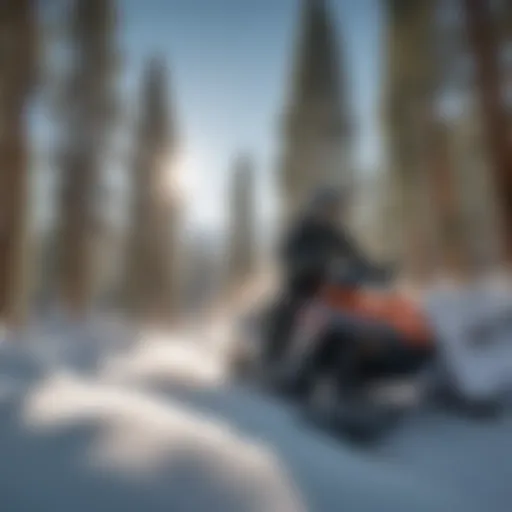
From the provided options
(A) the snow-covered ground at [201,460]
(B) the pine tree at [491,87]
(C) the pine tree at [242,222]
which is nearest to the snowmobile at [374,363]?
(A) the snow-covered ground at [201,460]

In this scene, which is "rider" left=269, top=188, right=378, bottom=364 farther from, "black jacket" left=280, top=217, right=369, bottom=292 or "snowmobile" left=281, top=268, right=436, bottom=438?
"snowmobile" left=281, top=268, right=436, bottom=438

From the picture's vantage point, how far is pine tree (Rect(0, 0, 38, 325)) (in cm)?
817

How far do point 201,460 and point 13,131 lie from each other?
7.79 metres

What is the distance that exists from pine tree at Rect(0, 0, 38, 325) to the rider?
498 cm

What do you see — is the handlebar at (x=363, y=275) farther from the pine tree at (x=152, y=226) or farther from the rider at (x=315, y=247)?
the pine tree at (x=152, y=226)

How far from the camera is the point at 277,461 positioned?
2.06 metres

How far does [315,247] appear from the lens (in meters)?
4.80

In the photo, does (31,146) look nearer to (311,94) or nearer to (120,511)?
(120,511)

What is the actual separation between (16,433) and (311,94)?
23.7 meters

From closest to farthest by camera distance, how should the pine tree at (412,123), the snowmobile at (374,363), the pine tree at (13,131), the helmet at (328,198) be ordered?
the snowmobile at (374,363)
the helmet at (328,198)
the pine tree at (13,131)
the pine tree at (412,123)

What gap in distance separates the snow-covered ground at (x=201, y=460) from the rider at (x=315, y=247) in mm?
1609

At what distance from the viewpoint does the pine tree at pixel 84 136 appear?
16781 millimetres

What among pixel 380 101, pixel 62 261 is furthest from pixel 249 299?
pixel 380 101

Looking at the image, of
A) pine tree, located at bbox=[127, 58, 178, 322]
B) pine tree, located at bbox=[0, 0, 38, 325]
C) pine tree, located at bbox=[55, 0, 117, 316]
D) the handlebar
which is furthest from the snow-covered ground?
pine tree, located at bbox=[127, 58, 178, 322]
